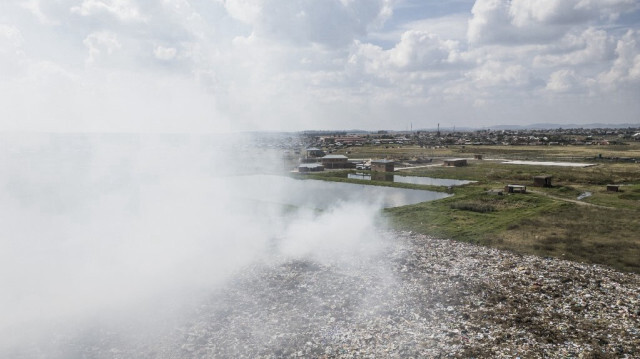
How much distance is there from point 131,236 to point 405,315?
18051 millimetres

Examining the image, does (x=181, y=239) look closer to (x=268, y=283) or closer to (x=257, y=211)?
(x=268, y=283)

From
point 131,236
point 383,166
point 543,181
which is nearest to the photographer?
point 131,236

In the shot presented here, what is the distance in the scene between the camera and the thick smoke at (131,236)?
54.4ft

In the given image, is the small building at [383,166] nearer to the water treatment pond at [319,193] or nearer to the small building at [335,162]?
the small building at [335,162]

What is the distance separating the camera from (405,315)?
51.5 ft

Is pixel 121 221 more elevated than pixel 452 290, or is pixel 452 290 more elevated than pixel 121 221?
pixel 121 221

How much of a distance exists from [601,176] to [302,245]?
1958 inches

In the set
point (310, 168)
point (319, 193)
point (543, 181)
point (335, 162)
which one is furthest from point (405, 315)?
point (335, 162)

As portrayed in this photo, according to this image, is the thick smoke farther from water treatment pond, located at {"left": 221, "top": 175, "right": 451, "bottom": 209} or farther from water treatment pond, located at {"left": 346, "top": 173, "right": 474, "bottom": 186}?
water treatment pond, located at {"left": 346, "top": 173, "right": 474, "bottom": 186}

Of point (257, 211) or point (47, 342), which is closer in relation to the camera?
point (47, 342)

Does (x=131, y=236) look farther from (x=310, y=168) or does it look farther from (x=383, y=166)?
(x=383, y=166)

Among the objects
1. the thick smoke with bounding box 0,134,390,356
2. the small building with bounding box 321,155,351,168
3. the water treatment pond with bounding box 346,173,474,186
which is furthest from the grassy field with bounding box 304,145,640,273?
the small building with bounding box 321,155,351,168

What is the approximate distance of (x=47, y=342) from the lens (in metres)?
14.2

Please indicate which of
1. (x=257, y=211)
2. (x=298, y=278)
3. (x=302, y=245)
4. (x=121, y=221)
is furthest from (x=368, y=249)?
(x=121, y=221)
